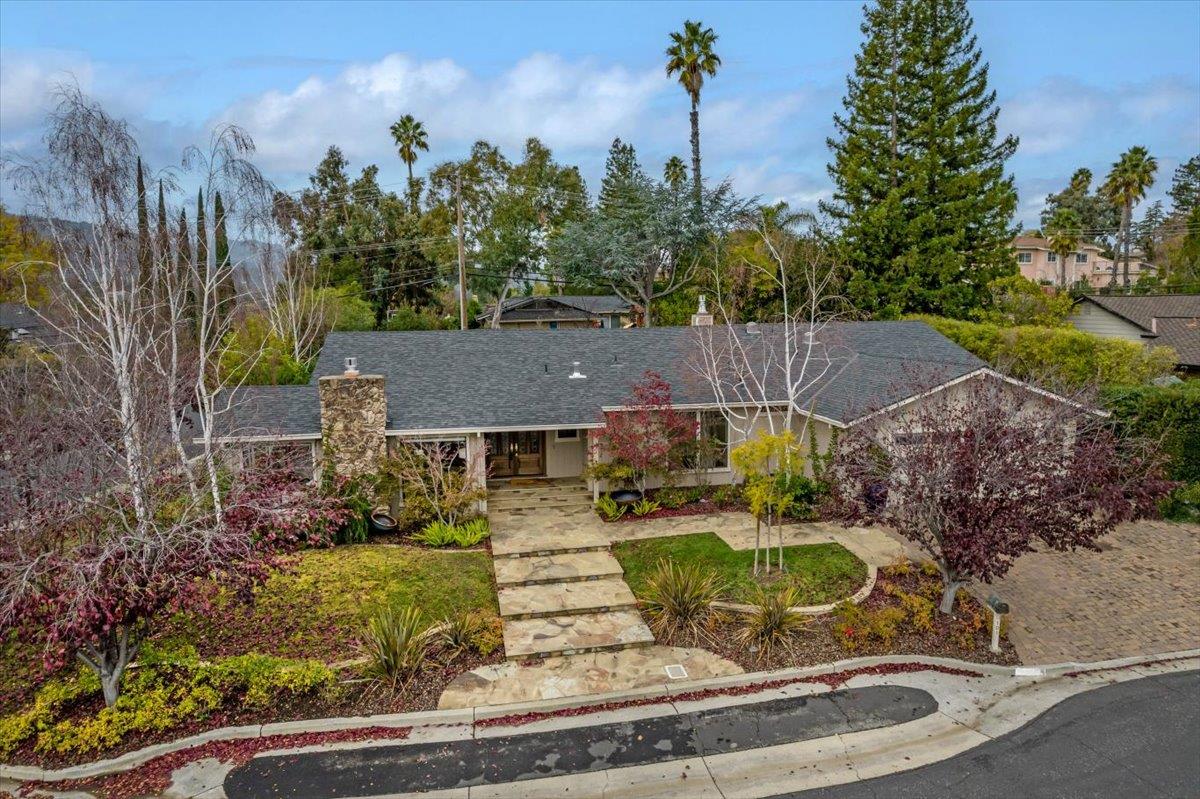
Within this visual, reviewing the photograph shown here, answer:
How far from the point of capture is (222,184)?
14602mm

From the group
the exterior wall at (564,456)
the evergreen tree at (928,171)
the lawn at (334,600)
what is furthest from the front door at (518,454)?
the evergreen tree at (928,171)

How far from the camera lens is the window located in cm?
1828

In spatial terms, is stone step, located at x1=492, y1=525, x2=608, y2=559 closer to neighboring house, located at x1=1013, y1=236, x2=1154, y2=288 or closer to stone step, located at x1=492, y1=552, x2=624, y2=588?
stone step, located at x1=492, y1=552, x2=624, y2=588

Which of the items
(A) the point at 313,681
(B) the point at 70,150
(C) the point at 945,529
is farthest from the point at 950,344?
(B) the point at 70,150

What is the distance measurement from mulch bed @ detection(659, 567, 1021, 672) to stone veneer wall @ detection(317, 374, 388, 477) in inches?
337

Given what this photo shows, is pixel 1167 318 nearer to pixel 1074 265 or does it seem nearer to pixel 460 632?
pixel 460 632

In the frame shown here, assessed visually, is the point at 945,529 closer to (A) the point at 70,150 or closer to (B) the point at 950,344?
(B) the point at 950,344

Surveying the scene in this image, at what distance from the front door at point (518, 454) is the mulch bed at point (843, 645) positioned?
9.53 m

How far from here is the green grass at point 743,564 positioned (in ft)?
41.6

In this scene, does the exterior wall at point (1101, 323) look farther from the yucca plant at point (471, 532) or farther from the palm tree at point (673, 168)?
the palm tree at point (673, 168)

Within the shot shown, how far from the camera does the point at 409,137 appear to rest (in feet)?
169

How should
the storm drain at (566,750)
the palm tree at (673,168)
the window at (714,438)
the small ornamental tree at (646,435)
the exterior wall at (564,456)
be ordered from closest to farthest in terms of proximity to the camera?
the storm drain at (566,750) < the small ornamental tree at (646,435) < the window at (714,438) < the exterior wall at (564,456) < the palm tree at (673,168)

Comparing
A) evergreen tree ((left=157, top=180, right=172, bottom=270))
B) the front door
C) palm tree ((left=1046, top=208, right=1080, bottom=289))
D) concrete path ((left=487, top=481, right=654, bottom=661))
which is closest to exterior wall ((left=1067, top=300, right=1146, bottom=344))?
palm tree ((left=1046, top=208, right=1080, bottom=289))

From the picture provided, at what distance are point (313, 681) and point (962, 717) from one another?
9023 mm
